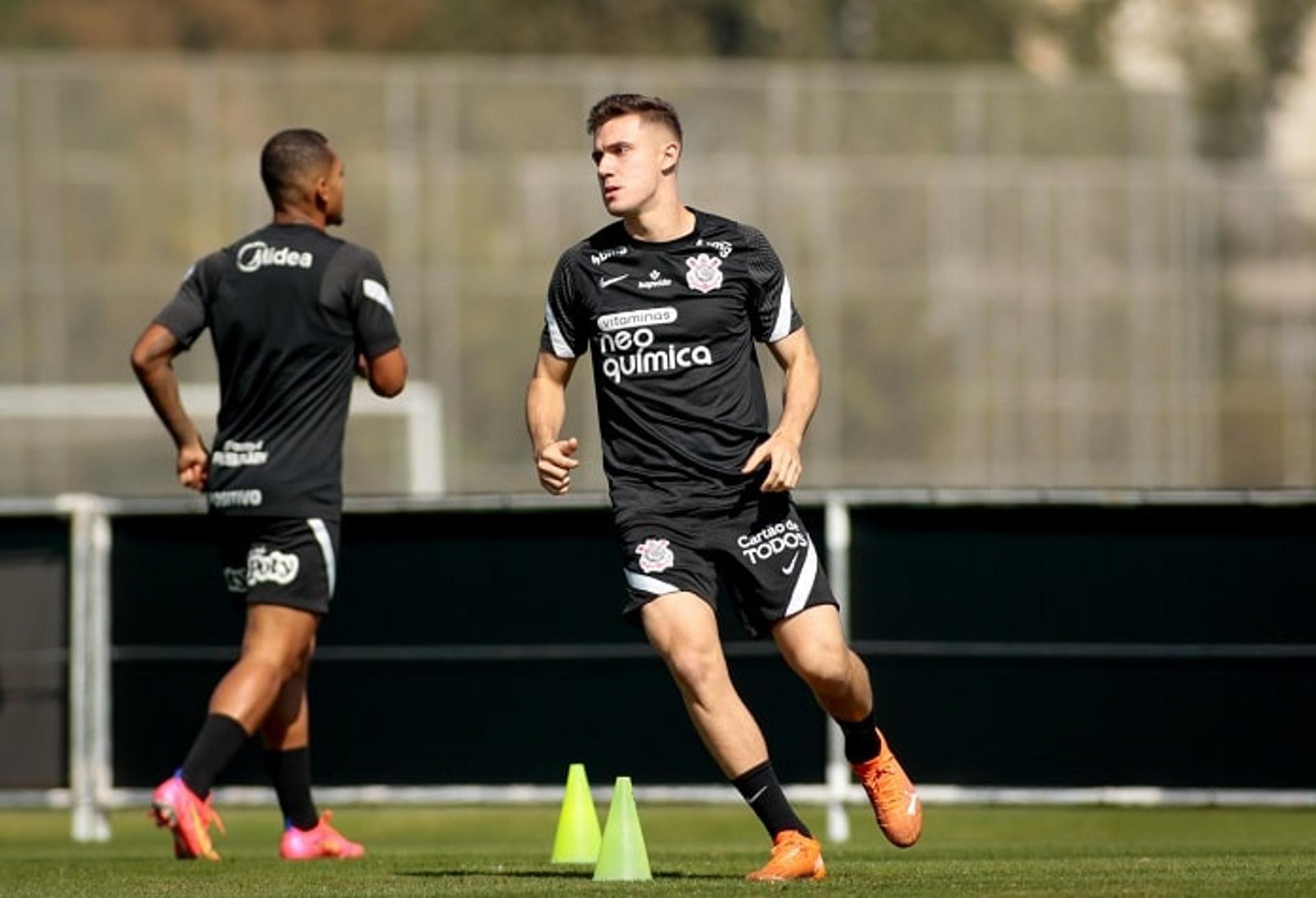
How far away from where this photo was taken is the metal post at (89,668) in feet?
43.7

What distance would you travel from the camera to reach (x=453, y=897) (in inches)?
321

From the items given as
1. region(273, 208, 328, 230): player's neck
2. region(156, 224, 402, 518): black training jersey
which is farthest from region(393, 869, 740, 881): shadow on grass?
region(273, 208, 328, 230): player's neck

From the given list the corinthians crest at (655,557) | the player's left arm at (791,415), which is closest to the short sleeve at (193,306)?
the player's left arm at (791,415)

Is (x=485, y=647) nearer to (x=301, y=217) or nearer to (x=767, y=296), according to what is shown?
(x=301, y=217)

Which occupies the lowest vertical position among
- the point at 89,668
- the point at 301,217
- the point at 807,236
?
the point at 89,668

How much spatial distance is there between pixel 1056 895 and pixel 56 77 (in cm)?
2376

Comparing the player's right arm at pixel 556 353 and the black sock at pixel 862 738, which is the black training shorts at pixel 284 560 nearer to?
the player's right arm at pixel 556 353

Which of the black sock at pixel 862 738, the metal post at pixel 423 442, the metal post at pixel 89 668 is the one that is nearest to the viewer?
the black sock at pixel 862 738

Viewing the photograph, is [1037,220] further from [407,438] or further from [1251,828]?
[1251,828]

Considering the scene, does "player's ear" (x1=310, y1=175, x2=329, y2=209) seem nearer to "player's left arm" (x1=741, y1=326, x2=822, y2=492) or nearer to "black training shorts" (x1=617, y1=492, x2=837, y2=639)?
"player's left arm" (x1=741, y1=326, x2=822, y2=492)

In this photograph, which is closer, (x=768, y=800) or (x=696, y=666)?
(x=696, y=666)

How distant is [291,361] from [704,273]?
2.07 metres

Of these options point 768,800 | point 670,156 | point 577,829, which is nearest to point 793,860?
point 768,800

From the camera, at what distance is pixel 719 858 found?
1037cm
